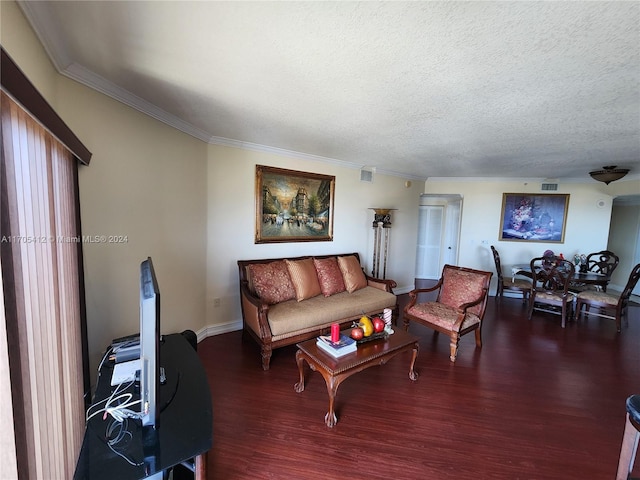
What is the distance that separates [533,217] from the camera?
5.33 meters

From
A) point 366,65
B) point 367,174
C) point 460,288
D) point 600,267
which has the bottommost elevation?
point 460,288

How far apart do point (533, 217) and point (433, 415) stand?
501 centimetres

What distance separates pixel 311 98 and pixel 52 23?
4.79 ft

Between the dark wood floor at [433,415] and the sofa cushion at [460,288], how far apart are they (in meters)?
0.54

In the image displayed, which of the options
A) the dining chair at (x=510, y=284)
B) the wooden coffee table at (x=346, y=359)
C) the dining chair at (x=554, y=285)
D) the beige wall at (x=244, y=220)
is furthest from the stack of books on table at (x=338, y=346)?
the dining chair at (x=510, y=284)

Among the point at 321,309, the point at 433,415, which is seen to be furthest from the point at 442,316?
the point at 321,309

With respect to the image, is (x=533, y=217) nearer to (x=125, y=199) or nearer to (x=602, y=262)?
(x=602, y=262)

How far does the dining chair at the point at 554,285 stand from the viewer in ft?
13.3

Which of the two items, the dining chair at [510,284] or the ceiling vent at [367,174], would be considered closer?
the ceiling vent at [367,174]

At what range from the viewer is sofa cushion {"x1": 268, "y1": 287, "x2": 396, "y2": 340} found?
2754mm

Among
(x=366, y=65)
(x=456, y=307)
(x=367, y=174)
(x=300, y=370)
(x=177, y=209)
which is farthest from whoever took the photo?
(x=367, y=174)

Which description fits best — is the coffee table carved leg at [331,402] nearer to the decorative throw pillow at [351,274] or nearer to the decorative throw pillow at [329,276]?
the decorative throw pillow at [329,276]

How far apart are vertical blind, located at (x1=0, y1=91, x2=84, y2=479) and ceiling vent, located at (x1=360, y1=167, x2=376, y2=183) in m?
3.74

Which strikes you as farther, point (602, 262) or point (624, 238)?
point (624, 238)
